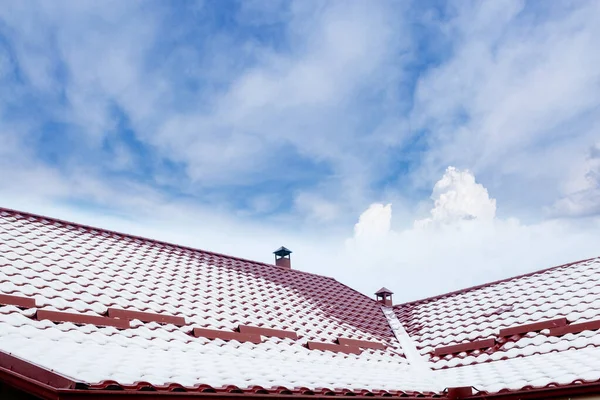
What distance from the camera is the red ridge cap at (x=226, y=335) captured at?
7.06 m

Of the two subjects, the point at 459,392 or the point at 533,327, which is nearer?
the point at 459,392

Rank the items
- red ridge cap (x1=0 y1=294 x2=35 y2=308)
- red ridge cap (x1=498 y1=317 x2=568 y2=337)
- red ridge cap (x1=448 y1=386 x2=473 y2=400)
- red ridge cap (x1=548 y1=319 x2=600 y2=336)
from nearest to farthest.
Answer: red ridge cap (x1=0 y1=294 x2=35 y2=308)
red ridge cap (x1=448 y1=386 x2=473 y2=400)
red ridge cap (x1=548 y1=319 x2=600 y2=336)
red ridge cap (x1=498 y1=317 x2=568 y2=337)

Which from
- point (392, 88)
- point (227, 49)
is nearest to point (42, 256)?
point (227, 49)

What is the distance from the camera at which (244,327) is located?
25.3ft

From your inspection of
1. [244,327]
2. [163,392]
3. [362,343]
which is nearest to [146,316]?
[244,327]

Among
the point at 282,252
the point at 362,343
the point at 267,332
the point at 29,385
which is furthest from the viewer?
the point at 282,252

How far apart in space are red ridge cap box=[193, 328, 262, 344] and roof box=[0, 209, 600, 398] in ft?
0.06

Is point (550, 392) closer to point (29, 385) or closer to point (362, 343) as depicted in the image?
point (362, 343)

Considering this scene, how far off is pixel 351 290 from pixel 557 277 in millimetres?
4427

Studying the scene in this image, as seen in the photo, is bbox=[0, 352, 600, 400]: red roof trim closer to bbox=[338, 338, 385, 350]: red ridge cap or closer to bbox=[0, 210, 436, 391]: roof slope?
bbox=[0, 210, 436, 391]: roof slope

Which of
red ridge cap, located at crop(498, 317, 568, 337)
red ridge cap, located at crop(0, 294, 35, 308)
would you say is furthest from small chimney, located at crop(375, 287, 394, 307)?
red ridge cap, located at crop(0, 294, 35, 308)

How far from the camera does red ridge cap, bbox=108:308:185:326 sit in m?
6.55

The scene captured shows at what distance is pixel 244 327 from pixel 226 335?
1.46ft

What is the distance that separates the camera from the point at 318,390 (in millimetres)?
5609
